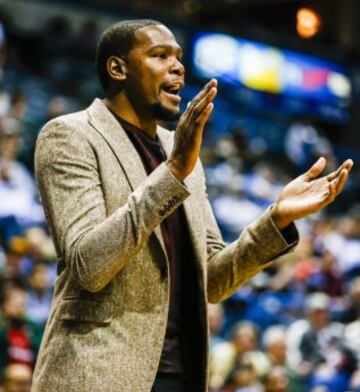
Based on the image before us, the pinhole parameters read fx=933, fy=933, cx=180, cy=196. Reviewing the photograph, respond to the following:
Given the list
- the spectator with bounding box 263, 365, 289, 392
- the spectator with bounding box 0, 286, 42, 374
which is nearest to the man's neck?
the spectator with bounding box 0, 286, 42, 374

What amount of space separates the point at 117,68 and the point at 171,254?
52cm

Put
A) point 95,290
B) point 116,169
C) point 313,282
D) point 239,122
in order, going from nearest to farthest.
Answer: point 95,290, point 116,169, point 313,282, point 239,122

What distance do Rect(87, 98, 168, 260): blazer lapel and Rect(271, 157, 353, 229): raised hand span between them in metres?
0.34

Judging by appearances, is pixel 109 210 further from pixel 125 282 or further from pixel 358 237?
pixel 358 237

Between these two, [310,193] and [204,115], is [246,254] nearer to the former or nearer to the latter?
[310,193]

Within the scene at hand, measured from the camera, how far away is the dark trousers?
2.30m

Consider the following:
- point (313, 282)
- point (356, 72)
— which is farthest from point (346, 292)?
point (356, 72)

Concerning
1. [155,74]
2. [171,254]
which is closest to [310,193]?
[171,254]

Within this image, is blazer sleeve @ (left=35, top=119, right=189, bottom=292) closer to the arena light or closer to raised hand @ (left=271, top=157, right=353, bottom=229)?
raised hand @ (left=271, top=157, right=353, bottom=229)

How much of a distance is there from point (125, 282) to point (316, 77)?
48.0 feet

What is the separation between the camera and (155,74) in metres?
2.39

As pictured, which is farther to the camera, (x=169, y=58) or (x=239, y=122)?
(x=239, y=122)

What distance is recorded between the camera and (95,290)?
2.13 meters

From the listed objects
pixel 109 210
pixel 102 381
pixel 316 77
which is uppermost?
pixel 109 210
